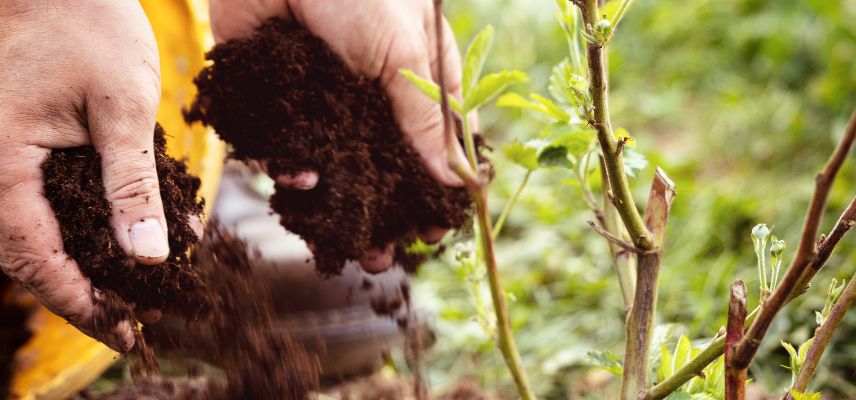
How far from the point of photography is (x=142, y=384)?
64.9 inches

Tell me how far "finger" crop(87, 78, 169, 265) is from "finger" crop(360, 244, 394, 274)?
0.44 metres

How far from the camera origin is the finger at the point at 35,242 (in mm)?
954

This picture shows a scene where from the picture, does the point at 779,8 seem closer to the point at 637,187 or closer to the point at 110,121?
the point at 637,187

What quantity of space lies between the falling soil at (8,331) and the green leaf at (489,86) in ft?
4.28

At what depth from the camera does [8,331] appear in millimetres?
1749

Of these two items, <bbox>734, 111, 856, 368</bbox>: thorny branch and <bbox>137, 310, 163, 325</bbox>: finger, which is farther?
<bbox>137, 310, 163, 325</bbox>: finger

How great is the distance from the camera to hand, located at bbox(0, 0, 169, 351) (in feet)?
3.16

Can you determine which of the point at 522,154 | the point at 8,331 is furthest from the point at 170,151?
the point at 522,154

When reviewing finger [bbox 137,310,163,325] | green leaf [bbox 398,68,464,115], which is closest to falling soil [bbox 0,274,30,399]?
finger [bbox 137,310,163,325]

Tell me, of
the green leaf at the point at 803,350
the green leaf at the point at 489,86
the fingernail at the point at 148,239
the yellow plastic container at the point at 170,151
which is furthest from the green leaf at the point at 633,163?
the yellow plastic container at the point at 170,151

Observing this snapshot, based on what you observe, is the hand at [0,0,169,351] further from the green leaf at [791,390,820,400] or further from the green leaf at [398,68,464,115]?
the green leaf at [791,390,820,400]

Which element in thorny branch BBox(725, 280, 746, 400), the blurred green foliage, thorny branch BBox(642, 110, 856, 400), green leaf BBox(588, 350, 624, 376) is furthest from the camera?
the blurred green foliage

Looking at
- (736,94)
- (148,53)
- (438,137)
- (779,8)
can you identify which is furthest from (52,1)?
(779,8)

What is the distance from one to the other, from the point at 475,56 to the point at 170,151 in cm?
124
